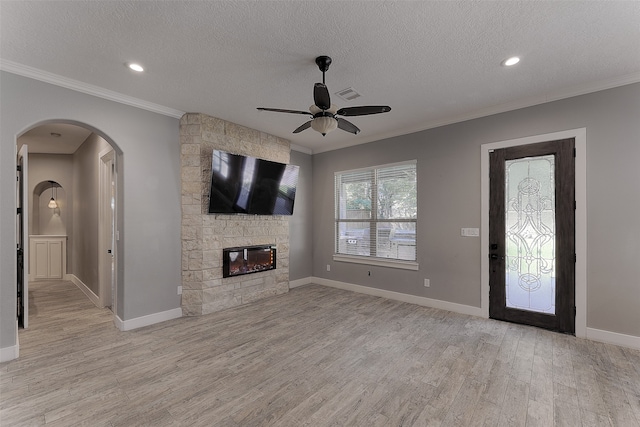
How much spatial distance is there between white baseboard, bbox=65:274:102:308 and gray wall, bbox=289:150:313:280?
3.18 m

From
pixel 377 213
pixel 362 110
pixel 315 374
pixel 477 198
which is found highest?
pixel 362 110

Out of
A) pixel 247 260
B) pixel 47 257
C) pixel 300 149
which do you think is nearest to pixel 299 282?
pixel 247 260

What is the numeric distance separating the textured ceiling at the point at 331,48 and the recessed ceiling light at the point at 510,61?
0.06 meters

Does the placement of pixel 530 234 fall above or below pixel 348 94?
below

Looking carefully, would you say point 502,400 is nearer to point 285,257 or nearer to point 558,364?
point 558,364

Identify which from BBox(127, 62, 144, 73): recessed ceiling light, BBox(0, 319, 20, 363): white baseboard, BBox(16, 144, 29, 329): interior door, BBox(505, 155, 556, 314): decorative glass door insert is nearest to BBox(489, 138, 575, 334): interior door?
BBox(505, 155, 556, 314): decorative glass door insert

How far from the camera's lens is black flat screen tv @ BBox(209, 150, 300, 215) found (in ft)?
13.5

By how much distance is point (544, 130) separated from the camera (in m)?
3.51

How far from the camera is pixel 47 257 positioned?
634 centimetres

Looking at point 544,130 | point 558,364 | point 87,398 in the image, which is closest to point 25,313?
point 87,398

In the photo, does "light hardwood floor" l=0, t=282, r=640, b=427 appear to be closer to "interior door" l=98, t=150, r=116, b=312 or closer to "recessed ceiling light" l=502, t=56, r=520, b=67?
"interior door" l=98, t=150, r=116, b=312

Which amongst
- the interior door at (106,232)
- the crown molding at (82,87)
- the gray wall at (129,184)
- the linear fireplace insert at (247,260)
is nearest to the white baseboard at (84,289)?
the interior door at (106,232)

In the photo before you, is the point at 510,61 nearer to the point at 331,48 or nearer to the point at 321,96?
the point at 331,48

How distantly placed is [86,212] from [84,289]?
4.66 feet
